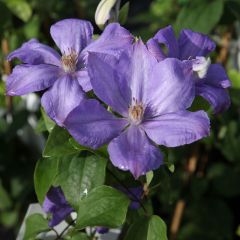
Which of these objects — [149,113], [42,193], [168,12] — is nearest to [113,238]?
[42,193]

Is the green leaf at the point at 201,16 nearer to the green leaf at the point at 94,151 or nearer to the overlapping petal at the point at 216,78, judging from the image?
the overlapping petal at the point at 216,78

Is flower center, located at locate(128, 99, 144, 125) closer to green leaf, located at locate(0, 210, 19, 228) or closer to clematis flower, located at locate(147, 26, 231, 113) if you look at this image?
clematis flower, located at locate(147, 26, 231, 113)

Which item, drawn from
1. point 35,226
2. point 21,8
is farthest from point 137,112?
point 21,8

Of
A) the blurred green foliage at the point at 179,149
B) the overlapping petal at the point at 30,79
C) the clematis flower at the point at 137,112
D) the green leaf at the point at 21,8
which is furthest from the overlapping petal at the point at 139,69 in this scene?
the green leaf at the point at 21,8

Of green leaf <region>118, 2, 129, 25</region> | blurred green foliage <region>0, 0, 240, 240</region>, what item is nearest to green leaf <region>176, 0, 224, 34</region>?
blurred green foliage <region>0, 0, 240, 240</region>

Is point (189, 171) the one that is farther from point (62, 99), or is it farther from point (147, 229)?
point (62, 99)

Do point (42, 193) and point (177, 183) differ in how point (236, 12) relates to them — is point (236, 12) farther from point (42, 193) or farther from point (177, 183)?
point (42, 193)
